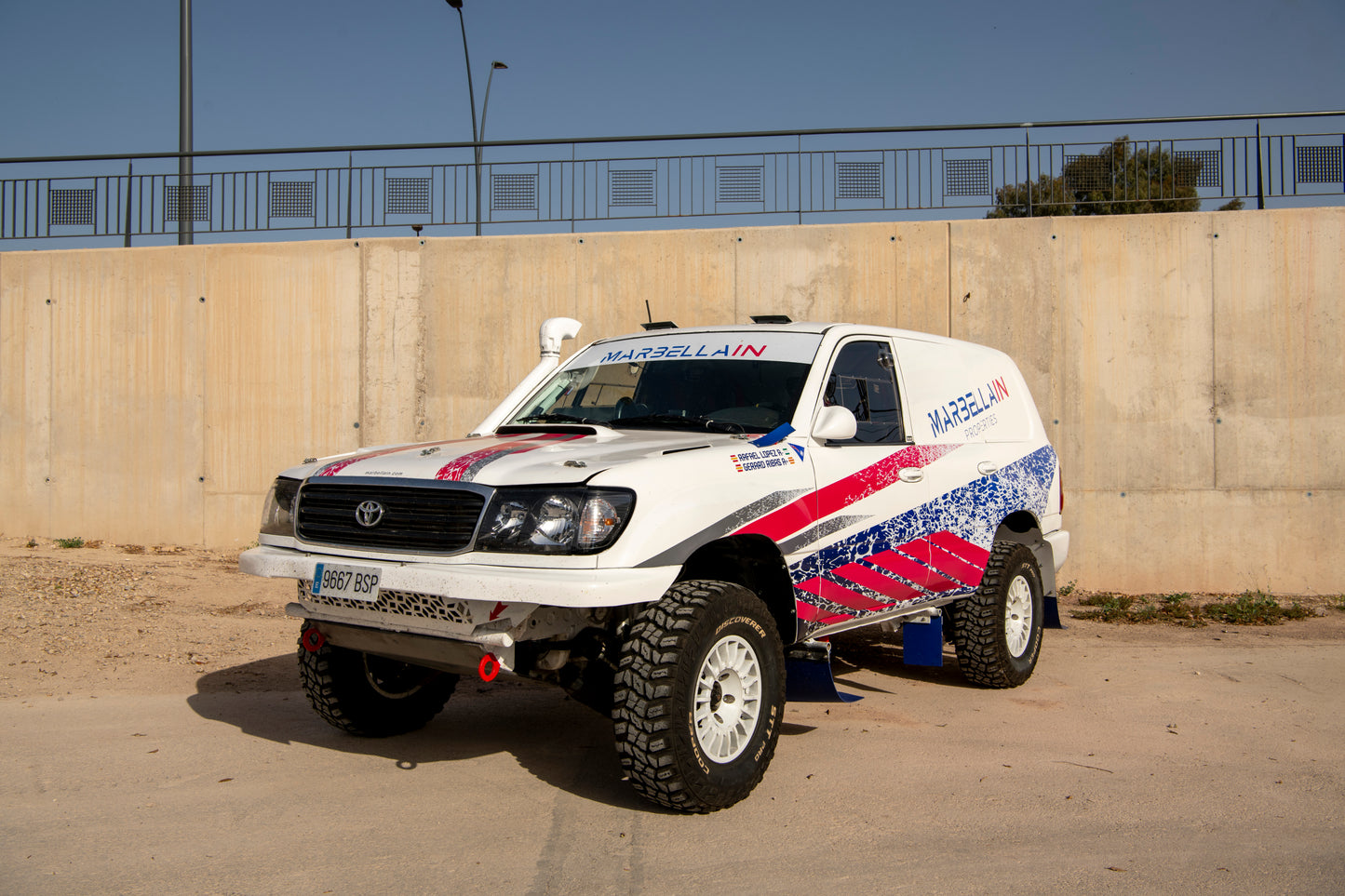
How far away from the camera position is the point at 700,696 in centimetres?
385

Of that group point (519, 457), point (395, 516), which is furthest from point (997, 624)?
point (395, 516)

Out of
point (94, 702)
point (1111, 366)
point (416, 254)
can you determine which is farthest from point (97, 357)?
point (1111, 366)

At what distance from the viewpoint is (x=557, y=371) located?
5.76m

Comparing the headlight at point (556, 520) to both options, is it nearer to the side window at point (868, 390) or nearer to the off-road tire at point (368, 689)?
the off-road tire at point (368, 689)

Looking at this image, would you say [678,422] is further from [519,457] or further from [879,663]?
[879,663]

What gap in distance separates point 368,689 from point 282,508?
1.04 m

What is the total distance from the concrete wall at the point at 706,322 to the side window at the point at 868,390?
533cm

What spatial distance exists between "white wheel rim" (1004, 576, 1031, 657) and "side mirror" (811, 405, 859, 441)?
7.38ft

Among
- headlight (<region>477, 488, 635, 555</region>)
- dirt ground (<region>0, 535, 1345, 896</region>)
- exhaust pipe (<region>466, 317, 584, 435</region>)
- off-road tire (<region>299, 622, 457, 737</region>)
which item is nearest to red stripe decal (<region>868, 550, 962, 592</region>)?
dirt ground (<region>0, 535, 1345, 896</region>)

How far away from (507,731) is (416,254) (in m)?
7.41

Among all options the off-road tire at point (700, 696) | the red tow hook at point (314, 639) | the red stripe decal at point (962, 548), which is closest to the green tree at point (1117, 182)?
the red stripe decal at point (962, 548)

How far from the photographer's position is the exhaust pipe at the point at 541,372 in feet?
17.9

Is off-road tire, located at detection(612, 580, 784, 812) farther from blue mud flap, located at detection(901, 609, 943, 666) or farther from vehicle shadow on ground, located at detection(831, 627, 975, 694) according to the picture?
vehicle shadow on ground, located at detection(831, 627, 975, 694)

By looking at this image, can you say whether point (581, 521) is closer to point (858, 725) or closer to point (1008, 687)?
point (858, 725)
